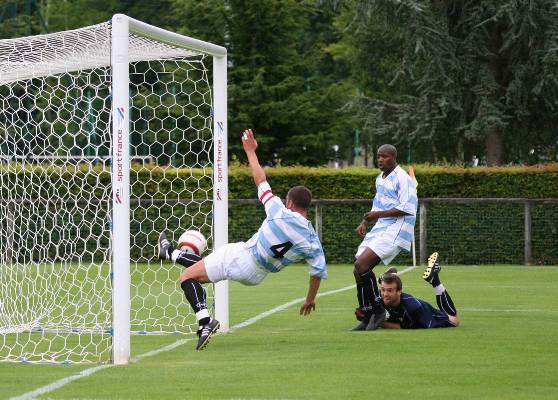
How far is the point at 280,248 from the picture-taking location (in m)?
11.4

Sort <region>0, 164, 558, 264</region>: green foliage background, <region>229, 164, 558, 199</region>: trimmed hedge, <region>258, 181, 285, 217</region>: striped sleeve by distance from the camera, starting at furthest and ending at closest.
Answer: <region>229, 164, 558, 199</region>: trimmed hedge → <region>0, 164, 558, 264</region>: green foliage background → <region>258, 181, 285, 217</region>: striped sleeve

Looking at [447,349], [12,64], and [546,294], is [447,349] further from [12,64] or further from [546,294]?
[546,294]

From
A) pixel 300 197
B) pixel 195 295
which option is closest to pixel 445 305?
pixel 300 197

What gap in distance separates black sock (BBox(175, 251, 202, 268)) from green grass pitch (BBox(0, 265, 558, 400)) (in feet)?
2.69

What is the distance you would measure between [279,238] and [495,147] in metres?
28.9

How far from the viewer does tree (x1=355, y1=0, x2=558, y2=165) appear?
117ft

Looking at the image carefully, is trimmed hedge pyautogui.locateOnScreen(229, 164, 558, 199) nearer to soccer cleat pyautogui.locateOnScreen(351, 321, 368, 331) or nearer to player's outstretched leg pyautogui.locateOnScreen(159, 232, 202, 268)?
soccer cleat pyautogui.locateOnScreen(351, 321, 368, 331)

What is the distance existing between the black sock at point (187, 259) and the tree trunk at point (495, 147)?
27895mm

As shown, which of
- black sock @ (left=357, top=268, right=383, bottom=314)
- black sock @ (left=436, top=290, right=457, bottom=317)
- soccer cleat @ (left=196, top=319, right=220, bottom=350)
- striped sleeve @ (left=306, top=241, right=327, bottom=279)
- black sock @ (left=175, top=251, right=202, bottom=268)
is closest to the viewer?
soccer cleat @ (left=196, top=319, right=220, bottom=350)

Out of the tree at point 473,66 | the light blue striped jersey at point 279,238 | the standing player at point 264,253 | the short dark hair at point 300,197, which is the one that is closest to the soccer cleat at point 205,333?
the standing player at point 264,253

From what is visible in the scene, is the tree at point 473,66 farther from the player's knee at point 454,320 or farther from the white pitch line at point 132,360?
the player's knee at point 454,320

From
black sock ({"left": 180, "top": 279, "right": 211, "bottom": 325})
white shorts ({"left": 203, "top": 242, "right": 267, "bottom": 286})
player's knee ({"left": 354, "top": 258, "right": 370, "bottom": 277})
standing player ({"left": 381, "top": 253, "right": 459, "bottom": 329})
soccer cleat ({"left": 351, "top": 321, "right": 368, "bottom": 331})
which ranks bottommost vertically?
soccer cleat ({"left": 351, "top": 321, "right": 368, "bottom": 331})

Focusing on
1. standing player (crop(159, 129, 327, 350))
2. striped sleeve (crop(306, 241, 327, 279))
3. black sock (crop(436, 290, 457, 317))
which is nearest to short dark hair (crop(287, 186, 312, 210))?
standing player (crop(159, 129, 327, 350))

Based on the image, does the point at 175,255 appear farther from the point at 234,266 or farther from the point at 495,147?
the point at 495,147
